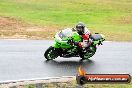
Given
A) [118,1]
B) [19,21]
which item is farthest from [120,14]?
[19,21]

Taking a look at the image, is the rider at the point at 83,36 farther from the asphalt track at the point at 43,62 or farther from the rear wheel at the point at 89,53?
the asphalt track at the point at 43,62

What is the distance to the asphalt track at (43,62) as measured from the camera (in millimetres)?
16859

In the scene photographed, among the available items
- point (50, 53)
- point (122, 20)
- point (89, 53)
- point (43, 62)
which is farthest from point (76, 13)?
point (43, 62)

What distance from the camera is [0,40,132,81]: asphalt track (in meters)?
16.9

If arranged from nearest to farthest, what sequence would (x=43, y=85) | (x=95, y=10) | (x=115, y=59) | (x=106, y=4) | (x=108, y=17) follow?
(x=43, y=85)
(x=115, y=59)
(x=108, y=17)
(x=95, y=10)
(x=106, y=4)

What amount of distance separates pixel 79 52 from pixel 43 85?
4.44 metres

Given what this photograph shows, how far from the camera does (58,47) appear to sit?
18.7 meters

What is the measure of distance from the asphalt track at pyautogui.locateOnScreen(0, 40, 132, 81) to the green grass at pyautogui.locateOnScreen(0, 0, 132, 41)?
6045mm

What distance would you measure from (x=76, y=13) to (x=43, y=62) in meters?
19.5

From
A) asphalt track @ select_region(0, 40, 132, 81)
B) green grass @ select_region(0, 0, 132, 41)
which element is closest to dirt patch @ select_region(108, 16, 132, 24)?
green grass @ select_region(0, 0, 132, 41)

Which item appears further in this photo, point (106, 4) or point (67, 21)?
point (106, 4)

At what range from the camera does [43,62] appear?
18.3m

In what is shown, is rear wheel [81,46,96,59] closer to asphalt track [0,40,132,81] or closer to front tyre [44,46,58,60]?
asphalt track [0,40,132,81]

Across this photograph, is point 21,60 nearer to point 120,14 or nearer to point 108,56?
point 108,56
